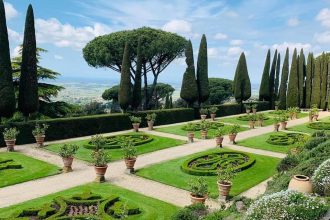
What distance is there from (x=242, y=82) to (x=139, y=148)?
28.2m

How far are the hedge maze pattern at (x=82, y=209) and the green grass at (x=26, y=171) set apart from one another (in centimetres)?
372

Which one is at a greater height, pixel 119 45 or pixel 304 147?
pixel 119 45

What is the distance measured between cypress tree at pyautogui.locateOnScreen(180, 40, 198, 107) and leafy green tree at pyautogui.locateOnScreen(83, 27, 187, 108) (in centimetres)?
914

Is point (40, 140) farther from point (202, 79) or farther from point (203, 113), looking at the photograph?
point (202, 79)

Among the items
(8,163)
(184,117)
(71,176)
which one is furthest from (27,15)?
(184,117)

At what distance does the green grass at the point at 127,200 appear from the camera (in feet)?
34.7

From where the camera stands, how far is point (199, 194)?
1109 centimetres

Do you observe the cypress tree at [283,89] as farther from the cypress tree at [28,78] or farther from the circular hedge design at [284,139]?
the cypress tree at [28,78]

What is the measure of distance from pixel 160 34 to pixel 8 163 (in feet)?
109

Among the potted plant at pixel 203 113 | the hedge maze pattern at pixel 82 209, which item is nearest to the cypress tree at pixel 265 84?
the potted plant at pixel 203 113

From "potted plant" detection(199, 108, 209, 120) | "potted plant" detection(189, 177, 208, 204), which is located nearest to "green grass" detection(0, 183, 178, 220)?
"potted plant" detection(189, 177, 208, 204)

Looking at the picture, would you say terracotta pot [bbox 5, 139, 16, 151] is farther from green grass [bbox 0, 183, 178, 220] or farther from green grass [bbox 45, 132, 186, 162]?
green grass [bbox 0, 183, 178, 220]

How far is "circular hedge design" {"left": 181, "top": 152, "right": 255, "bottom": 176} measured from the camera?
1543 centimetres

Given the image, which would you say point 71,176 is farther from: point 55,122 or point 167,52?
point 167,52
